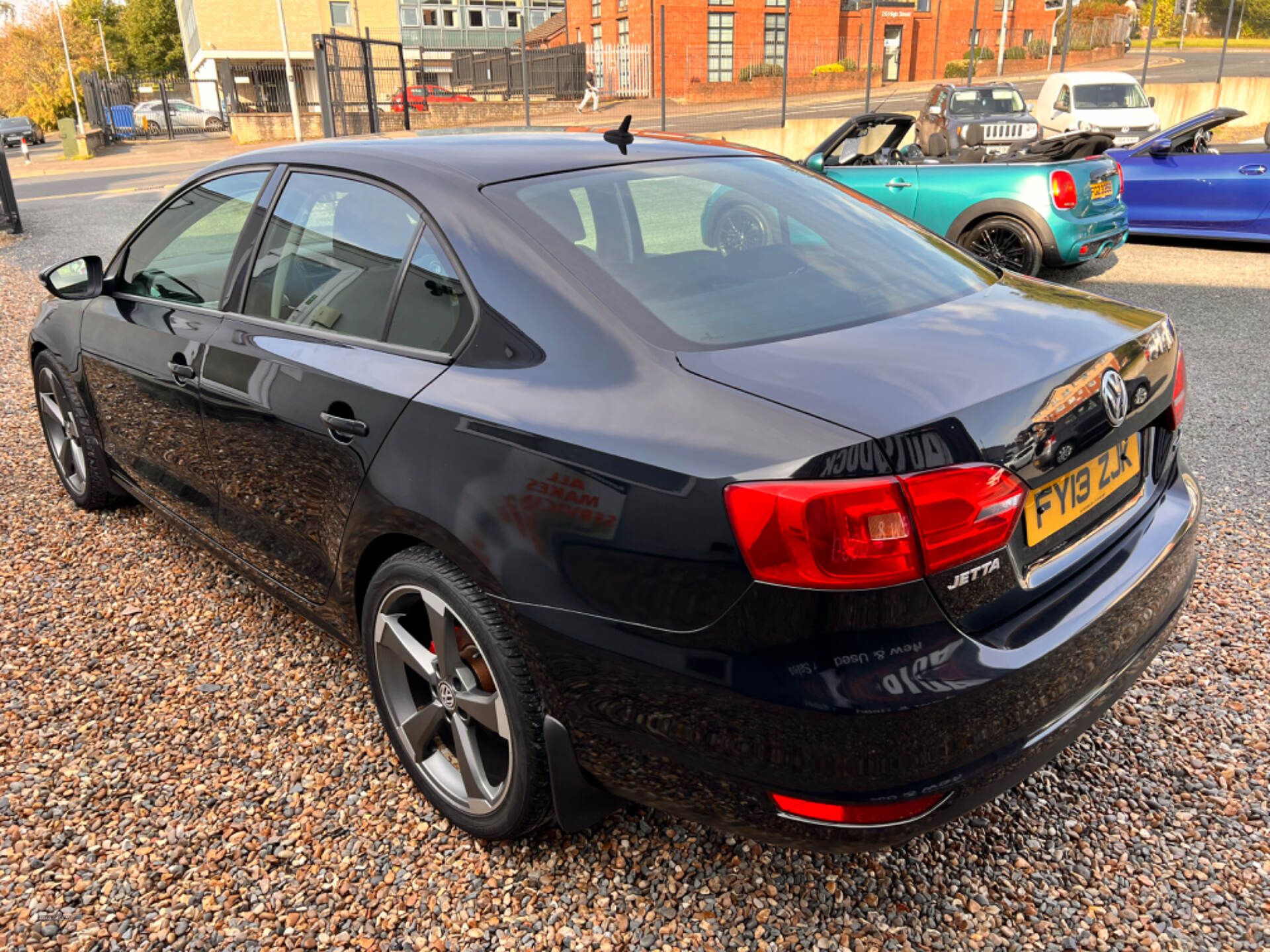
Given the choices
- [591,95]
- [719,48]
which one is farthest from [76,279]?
[719,48]

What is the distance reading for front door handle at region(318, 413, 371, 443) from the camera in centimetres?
221

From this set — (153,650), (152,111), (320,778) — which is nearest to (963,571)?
(320,778)

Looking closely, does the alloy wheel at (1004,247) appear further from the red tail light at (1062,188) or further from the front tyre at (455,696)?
the front tyre at (455,696)

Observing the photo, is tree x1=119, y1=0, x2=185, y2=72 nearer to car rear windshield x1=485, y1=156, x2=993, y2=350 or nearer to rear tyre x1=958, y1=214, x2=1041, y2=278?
rear tyre x1=958, y1=214, x2=1041, y2=278

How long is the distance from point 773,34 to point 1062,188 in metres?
39.9

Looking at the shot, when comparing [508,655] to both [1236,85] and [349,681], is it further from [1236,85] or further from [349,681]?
[1236,85]

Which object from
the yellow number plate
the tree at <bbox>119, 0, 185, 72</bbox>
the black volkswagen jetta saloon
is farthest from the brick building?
the tree at <bbox>119, 0, 185, 72</bbox>

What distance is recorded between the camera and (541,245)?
6.76 ft

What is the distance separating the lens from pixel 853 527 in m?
1.54

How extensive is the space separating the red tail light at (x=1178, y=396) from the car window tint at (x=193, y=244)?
8.31 feet

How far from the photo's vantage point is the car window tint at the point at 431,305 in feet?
6.93

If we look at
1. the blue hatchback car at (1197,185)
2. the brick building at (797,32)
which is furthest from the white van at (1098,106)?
the brick building at (797,32)

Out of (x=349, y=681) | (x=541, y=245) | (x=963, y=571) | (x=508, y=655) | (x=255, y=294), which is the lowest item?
(x=349, y=681)

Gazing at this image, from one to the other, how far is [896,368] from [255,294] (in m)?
1.89
